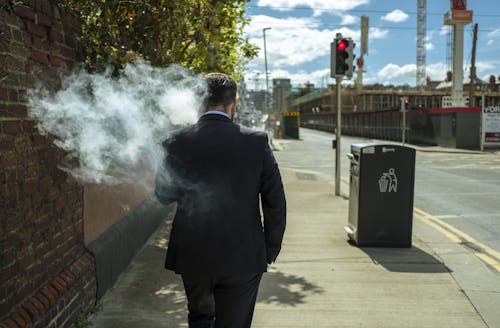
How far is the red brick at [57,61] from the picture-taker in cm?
336

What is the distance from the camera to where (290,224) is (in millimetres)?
7457

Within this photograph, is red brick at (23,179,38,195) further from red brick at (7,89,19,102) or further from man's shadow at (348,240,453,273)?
man's shadow at (348,240,453,273)

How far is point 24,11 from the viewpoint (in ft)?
9.52

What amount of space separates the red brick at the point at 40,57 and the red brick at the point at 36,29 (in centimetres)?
11

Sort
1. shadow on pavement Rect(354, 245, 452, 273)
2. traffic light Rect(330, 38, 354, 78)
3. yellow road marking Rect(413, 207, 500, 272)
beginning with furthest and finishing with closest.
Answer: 1. traffic light Rect(330, 38, 354, 78)
2. yellow road marking Rect(413, 207, 500, 272)
3. shadow on pavement Rect(354, 245, 452, 273)

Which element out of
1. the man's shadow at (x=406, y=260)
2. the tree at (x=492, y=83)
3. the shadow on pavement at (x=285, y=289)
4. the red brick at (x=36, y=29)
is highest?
the tree at (x=492, y=83)

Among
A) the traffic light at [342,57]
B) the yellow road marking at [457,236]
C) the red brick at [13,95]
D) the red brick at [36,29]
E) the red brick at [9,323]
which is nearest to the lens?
the red brick at [9,323]

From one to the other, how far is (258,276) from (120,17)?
2.96 meters

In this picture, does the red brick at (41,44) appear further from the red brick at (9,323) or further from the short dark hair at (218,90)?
the red brick at (9,323)

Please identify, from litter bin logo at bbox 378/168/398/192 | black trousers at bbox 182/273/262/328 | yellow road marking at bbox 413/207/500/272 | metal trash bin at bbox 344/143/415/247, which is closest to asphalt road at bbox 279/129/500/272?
yellow road marking at bbox 413/207/500/272

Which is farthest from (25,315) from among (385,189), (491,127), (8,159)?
(491,127)

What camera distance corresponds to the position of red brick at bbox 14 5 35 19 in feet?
9.23

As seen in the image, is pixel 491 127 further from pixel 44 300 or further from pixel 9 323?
pixel 9 323

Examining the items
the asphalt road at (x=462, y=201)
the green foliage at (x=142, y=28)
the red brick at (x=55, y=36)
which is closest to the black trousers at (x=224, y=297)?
the red brick at (x=55, y=36)
